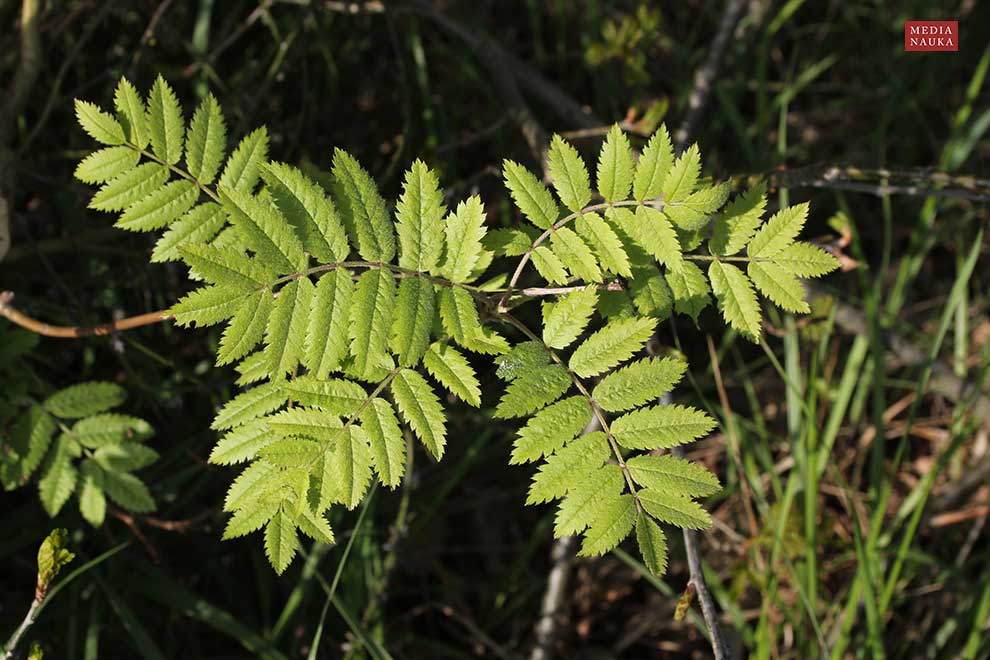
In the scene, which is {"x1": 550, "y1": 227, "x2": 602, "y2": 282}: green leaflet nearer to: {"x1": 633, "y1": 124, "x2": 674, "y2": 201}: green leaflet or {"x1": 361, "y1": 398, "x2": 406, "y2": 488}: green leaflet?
{"x1": 633, "y1": 124, "x2": 674, "y2": 201}: green leaflet

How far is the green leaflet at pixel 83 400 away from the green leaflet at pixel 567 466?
1.35m

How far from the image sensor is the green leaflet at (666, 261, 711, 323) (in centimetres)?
184

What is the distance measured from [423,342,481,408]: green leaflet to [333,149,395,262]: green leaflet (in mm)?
228

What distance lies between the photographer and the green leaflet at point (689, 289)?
1.84 meters

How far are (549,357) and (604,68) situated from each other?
183 centimetres

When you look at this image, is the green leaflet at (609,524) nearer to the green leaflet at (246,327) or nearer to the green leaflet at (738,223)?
the green leaflet at (738,223)

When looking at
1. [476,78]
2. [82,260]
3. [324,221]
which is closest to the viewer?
[324,221]

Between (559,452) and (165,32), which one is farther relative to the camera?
(165,32)

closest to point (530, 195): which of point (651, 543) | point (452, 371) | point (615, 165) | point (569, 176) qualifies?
point (569, 176)

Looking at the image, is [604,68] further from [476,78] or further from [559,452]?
[559,452]

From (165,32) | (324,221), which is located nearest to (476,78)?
(165,32)

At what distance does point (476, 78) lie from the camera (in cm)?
310

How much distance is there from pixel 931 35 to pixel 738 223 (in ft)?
6.79

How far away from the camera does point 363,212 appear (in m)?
1.70
